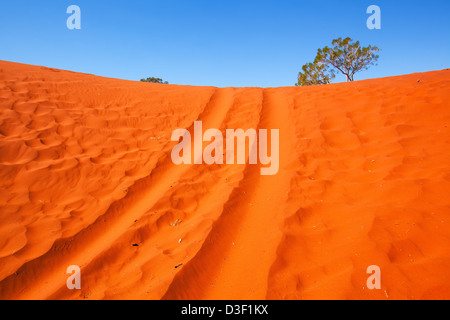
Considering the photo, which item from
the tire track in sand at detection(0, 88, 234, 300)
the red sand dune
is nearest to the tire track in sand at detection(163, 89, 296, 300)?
the red sand dune

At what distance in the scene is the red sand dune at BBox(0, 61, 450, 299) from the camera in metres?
1.91

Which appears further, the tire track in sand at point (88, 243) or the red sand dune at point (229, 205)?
the tire track in sand at point (88, 243)

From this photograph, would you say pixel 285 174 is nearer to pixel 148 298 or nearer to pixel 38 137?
pixel 148 298

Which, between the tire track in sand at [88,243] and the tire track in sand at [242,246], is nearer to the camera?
the tire track in sand at [242,246]

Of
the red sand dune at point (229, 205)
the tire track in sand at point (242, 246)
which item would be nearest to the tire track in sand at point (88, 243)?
the red sand dune at point (229, 205)

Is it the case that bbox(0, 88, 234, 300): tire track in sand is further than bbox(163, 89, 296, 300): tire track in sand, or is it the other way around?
bbox(0, 88, 234, 300): tire track in sand

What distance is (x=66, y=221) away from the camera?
268 cm

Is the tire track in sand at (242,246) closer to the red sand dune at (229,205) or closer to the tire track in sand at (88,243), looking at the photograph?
the red sand dune at (229,205)

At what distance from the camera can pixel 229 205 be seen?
2.81m

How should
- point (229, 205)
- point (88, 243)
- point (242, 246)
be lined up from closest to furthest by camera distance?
point (242, 246) < point (88, 243) < point (229, 205)

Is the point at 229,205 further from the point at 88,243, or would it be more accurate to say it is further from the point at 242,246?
the point at 88,243

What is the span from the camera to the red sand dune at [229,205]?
6.27ft

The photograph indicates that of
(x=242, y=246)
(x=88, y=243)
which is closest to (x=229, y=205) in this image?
(x=242, y=246)

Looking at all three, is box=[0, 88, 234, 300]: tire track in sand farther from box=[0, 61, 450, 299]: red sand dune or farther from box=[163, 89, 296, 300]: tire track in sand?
box=[163, 89, 296, 300]: tire track in sand
